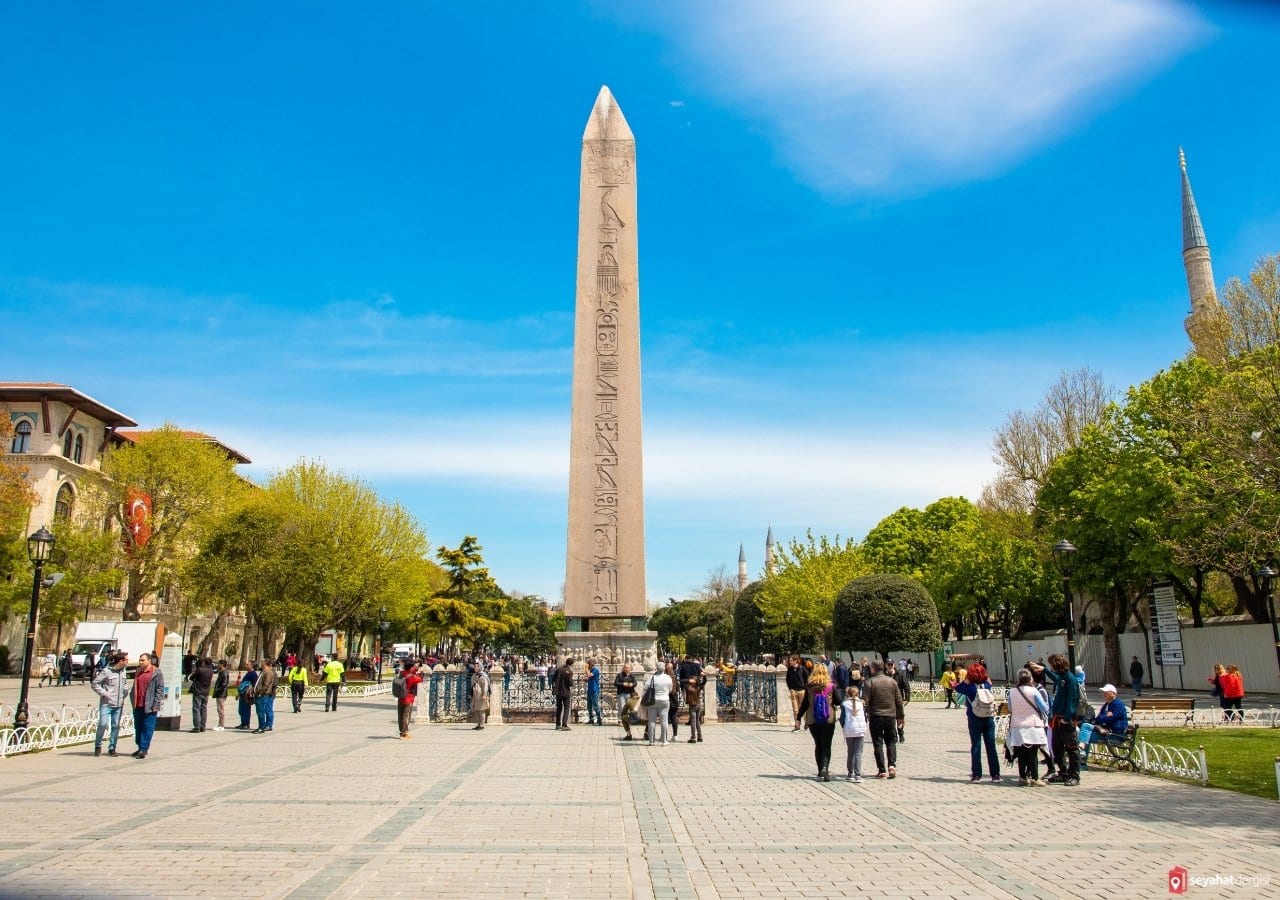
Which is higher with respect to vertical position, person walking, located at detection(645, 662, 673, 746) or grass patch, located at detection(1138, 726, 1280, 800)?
person walking, located at detection(645, 662, 673, 746)

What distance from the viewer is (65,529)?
40188 millimetres

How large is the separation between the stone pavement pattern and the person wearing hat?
0.74 meters

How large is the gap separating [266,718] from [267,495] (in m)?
22.9

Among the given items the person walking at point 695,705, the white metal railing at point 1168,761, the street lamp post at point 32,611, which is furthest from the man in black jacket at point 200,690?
the white metal railing at point 1168,761

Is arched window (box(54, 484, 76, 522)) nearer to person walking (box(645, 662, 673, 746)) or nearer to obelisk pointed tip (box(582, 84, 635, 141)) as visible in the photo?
obelisk pointed tip (box(582, 84, 635, 141))

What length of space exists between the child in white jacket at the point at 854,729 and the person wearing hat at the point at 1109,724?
3378 millimetres

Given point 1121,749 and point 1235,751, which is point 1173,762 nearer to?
point 1121,749

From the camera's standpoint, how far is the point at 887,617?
36531 millimetres

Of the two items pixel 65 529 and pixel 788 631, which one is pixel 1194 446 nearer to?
pixel 788 631

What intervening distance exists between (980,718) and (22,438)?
1822 inches

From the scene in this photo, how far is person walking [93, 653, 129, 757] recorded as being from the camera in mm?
13406

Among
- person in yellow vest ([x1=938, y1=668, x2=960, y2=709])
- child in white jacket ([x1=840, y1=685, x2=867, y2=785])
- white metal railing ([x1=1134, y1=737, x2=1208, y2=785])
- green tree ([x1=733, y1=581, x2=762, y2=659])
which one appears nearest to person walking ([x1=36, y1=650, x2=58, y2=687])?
person in yellow vest ([x1=938, y1=668, x2=960, y2=709])

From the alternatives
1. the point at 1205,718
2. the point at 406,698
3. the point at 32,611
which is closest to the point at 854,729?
the point at 406,698

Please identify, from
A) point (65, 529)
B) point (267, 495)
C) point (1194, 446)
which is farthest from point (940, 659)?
point (65, 529)
